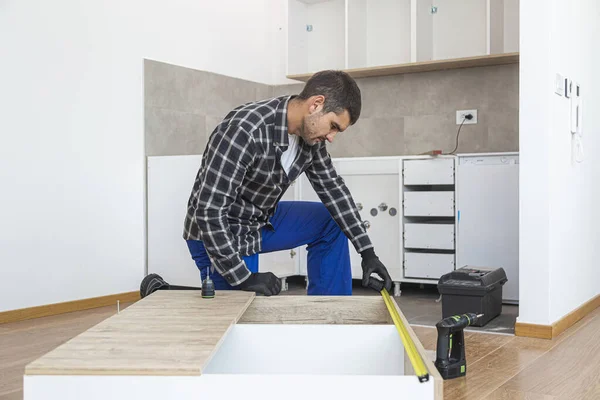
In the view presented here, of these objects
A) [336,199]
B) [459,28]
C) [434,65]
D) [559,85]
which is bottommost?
[336,199]

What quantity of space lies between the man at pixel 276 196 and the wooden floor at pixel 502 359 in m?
0.48

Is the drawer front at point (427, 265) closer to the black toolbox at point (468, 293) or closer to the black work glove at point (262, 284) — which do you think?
the black toolbox at point (468, 293)

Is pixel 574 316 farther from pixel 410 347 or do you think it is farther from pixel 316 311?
pixel 410 347

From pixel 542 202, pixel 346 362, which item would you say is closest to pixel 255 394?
pixel 346 362

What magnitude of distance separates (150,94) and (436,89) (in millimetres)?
1887

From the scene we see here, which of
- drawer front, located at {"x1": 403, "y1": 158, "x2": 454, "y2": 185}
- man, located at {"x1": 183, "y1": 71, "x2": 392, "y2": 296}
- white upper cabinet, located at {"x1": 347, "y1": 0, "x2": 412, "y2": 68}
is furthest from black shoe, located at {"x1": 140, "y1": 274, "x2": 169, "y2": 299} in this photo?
white upper cabinet, located at {"x1": 347, "y1": 0, "x2": 412, "y2": 68}

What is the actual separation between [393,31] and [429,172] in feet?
4.17

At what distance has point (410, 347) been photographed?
135cm

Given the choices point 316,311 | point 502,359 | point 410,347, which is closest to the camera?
point 410,347

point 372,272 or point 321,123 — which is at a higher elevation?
point 321,123

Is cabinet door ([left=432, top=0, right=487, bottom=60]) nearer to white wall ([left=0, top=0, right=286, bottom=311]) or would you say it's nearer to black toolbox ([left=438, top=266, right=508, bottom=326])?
white wall ([left=0, top=0, right=286, bottom=311])

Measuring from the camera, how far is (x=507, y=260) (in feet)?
12.8

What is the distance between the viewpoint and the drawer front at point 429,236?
4137 mm

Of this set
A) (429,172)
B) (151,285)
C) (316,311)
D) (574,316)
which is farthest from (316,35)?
(316,311)
